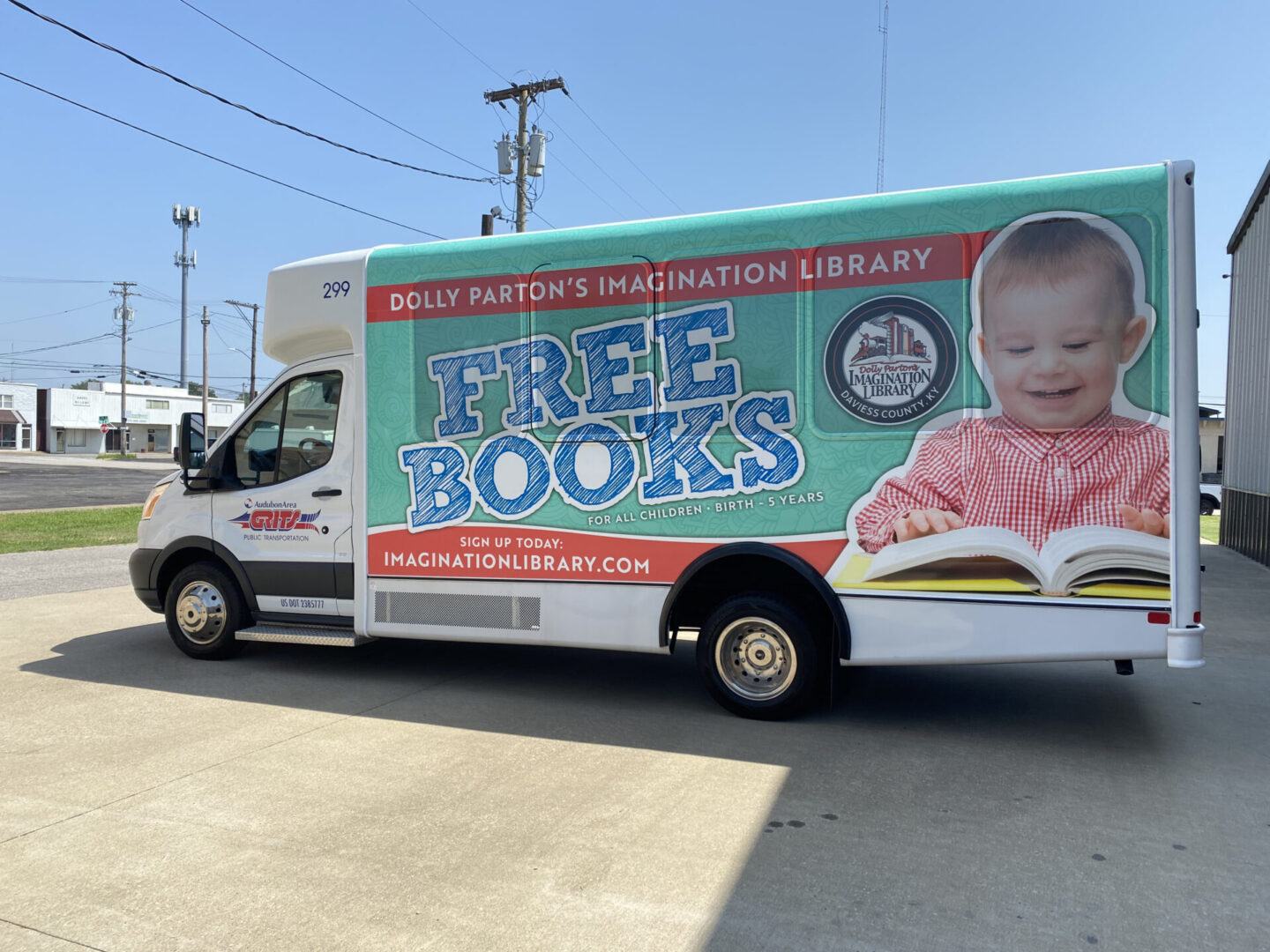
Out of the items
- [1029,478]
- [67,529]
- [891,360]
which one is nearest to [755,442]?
[891,360]

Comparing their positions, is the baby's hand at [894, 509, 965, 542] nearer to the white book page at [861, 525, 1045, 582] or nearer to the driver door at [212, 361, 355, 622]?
the white book page at [861, 525, 1045, 582]

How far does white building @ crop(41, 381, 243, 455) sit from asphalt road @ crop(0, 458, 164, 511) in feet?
116

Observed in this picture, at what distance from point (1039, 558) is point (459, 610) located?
3.65 metres

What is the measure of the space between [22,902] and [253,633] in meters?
3.73

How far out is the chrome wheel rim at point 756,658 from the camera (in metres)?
5.88

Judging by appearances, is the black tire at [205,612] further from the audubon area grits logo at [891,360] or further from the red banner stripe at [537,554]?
the audubon area grits logo at [891,360]

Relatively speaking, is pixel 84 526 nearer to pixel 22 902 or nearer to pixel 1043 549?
pixel 22 902

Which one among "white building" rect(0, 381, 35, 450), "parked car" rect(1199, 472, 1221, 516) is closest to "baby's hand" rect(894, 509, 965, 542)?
"parked car" rect(1199, 472, 1221, 516)

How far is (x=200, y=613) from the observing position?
763 cm

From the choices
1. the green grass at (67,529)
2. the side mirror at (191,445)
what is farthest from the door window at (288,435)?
the green grass at (67,529)

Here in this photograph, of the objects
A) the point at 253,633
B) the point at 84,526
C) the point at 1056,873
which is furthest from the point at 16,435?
the point at 1056,873

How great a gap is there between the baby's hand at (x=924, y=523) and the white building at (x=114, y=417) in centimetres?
8540

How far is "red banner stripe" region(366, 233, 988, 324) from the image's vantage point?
215 inches

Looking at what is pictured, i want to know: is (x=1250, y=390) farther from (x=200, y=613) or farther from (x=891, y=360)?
(x=200, y=613)
